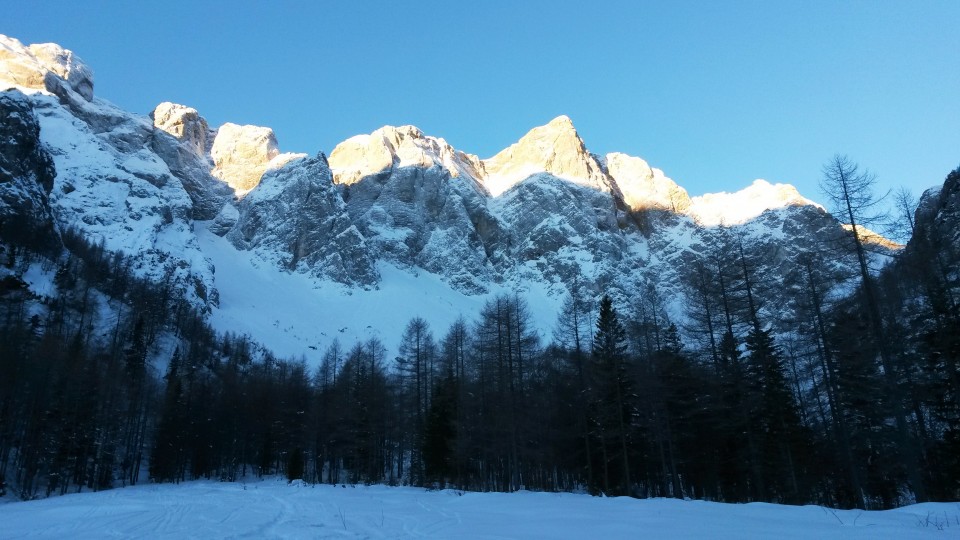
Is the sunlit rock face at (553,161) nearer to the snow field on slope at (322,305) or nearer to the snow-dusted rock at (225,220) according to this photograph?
the snow field on slope at (322,305)

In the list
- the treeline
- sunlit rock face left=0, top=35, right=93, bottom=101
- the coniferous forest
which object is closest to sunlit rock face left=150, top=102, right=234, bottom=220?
sunlit rock face left=0, top=35, right=93, bottom=101

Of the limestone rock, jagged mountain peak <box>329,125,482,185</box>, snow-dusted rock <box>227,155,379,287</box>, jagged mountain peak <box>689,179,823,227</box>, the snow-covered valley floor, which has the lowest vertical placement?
the snow-covered valley floor

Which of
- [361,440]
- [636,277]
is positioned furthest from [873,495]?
[636,277]

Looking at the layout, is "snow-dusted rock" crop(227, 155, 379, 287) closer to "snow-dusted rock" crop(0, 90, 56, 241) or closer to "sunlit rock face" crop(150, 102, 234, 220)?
"sunlit rock face" crop(150, 102, 234, 220)

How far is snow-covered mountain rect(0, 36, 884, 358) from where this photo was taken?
96312 millimetres

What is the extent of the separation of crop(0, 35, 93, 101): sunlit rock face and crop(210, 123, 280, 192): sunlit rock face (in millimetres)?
40025

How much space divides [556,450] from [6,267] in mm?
62479

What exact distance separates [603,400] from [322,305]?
9094 cm

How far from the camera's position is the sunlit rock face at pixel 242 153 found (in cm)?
17362

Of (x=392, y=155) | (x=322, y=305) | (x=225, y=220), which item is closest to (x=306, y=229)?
(x=225, y=220)

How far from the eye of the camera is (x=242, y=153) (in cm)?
18300

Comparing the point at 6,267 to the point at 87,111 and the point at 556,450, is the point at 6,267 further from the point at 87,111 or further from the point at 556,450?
the point at 87,111

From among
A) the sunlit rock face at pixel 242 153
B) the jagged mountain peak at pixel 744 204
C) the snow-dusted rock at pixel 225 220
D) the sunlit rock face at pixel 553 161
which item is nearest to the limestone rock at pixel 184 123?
the sunlit rock face at pixel 242 153

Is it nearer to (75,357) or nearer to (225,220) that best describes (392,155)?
(225,220)
